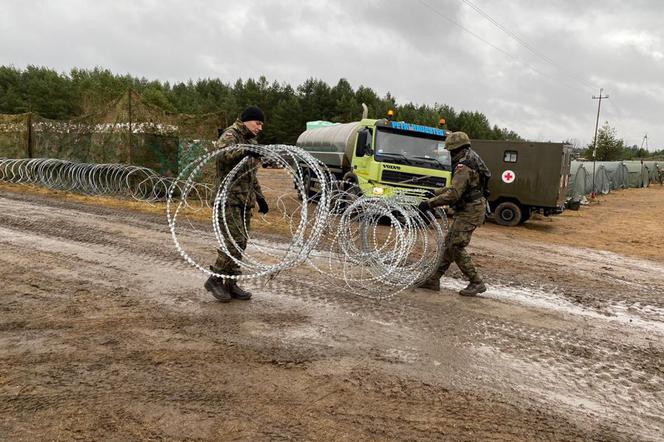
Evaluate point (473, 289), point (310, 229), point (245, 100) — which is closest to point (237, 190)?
point (473, 289)

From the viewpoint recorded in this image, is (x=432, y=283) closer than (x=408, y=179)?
Yes

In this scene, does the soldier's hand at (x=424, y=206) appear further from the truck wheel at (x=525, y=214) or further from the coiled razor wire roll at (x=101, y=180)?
the truck wheel at (x=525, y=214)

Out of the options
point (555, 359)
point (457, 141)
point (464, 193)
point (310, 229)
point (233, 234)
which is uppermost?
point (457, 141)

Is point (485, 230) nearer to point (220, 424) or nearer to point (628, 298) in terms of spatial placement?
point (628, 298)

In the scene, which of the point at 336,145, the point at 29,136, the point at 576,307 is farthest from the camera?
the point at 29,136

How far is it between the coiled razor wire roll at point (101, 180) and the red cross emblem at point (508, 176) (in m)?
9.59

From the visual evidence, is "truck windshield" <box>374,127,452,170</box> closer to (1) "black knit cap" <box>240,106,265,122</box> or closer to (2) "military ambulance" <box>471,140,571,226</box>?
(2) "military ambulance" <box>471,140,571,226</box>

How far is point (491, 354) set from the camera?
15.2 ft

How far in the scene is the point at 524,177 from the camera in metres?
15.3

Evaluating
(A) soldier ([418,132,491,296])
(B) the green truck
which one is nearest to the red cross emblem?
(B) the green truck

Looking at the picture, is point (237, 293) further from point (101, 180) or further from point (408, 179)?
point (101, 180)

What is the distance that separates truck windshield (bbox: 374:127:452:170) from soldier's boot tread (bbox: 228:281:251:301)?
7.54m

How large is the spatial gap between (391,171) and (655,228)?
1127cm

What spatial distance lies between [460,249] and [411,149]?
A: 644 cm
